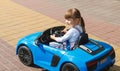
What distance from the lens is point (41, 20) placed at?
32.1 ft

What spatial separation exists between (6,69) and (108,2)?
579cm

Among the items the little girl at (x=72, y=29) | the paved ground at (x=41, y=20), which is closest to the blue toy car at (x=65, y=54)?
the little girl at (x=72, y=29)

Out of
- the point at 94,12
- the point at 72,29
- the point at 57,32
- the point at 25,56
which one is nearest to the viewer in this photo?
the point at 72,29

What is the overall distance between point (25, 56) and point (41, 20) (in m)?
3.12

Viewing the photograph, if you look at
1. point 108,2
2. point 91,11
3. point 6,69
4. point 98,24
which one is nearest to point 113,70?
point 6,69

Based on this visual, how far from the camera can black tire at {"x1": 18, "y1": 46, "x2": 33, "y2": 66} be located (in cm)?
668

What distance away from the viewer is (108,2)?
37.3 feet

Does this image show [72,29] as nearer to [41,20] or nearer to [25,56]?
[25,56]

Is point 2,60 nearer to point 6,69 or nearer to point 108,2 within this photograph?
point 6,69

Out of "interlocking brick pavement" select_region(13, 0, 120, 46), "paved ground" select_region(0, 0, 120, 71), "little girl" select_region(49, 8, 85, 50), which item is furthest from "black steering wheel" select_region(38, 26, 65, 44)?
"interlocking brick pavement" select_region(13, 0, 120, 46)

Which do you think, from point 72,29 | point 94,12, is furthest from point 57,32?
point 94,12

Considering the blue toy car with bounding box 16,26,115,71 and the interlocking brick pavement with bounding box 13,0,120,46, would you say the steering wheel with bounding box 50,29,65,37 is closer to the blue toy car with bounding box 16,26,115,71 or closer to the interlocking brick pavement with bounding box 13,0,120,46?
the blue toy car with bounding box 16,26,115,71

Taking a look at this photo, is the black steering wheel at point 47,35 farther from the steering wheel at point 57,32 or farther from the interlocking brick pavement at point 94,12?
the interlocking brick pavement at point 94,12

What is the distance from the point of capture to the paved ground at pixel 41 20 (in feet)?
24.4
